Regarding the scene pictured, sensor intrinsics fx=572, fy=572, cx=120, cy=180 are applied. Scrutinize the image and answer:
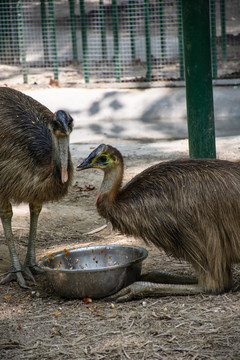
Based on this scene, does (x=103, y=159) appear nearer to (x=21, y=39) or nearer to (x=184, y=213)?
(x=184, y=213)

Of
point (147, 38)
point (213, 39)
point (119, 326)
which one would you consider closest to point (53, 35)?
point (147, 38)

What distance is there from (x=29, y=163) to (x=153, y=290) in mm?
1371

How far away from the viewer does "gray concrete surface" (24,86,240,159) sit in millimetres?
9852

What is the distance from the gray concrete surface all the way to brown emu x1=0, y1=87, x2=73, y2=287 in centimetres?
469

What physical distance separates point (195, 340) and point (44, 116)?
249 centimetres

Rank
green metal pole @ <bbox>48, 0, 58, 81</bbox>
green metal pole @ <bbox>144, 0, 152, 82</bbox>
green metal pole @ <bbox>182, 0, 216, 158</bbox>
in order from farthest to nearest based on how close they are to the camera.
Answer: green metal pole @ <bbox>48, 0, 58, 81</bbox>, green metal pole @ <bbox>144, 0, 152, 82</bbox>, green metal pole @ <bbox>182, 0, 216, 158</bbox>

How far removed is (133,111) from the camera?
11.4m

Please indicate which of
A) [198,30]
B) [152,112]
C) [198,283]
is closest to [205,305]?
[198,283]

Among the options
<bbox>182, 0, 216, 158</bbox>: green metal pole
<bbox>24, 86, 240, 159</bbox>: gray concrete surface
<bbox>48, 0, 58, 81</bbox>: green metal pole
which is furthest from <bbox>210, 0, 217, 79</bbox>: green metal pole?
<bbox>182, 0, 216, 158</bbox>: green metal pole

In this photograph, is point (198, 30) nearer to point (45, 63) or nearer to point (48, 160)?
point (48, 160)

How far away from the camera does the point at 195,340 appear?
3158mm

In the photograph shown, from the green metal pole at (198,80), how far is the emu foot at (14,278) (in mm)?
2287

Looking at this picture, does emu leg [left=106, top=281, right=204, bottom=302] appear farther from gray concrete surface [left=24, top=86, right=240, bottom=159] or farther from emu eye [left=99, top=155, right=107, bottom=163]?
gray concrete surface [left=24, top=86, right=240, bottom=159]

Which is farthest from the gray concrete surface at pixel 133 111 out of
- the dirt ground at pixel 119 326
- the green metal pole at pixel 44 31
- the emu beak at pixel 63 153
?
the dirt ground at pixel 119 326
